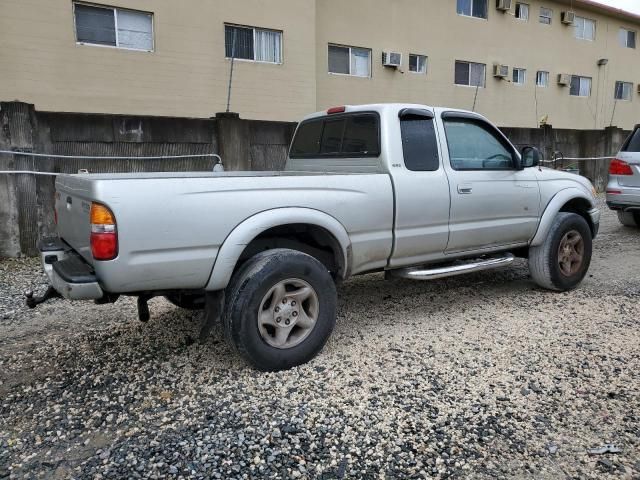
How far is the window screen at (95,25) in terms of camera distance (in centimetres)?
1071

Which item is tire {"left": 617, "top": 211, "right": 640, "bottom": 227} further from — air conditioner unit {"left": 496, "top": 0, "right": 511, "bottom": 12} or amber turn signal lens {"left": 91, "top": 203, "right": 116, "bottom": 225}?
air conditioner unit {"left": 496, "top": 0, "right": 511, "bottom": 12}

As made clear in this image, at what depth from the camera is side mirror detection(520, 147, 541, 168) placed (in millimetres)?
4906

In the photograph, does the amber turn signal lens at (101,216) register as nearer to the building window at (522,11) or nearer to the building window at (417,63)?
the building window at (417,63)

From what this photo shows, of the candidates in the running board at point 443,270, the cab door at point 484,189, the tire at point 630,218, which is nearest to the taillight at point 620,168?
the tire at point 630,218

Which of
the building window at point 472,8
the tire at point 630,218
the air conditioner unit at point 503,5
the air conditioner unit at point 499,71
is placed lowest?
the tire at point 630,218

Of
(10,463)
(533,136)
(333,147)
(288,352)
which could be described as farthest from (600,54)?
(10,463)

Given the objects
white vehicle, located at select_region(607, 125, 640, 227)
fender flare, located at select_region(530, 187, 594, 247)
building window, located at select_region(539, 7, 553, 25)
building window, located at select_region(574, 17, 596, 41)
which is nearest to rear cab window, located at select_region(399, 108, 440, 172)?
fender flare, located at select_region(530, 187, 594, 247)

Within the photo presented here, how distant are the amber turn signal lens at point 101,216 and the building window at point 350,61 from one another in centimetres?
1269

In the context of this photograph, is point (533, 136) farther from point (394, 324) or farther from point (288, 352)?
point (288, 352)

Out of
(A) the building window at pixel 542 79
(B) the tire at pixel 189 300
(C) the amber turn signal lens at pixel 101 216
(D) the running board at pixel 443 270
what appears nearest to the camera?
(C) the amber turn signal lens at pixel 101 216

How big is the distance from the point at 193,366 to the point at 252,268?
2.93 feet

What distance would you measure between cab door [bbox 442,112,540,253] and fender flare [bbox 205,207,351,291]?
1.46 metres

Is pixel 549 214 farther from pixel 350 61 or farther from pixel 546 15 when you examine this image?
pixel 546 15

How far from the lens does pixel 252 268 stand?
11.1 ft
